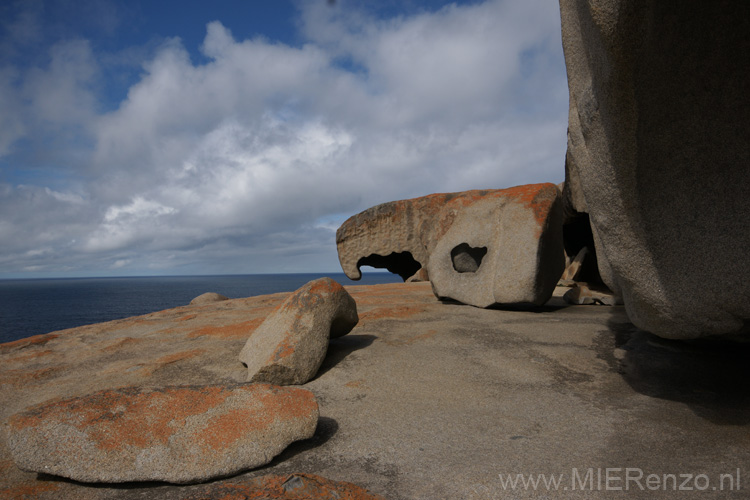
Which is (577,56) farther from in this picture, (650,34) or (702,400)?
(702,400)

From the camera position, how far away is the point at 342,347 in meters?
4.49

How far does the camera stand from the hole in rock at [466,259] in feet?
22.6

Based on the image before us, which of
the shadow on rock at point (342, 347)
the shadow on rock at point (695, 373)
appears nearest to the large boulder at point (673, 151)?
the shadow on rock at point (695, 373)

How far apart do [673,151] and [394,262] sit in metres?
13.1

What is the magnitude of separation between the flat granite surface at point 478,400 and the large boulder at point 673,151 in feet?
2.45

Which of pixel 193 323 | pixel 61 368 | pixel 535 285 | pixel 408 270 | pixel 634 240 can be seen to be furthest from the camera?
pixel 408 270

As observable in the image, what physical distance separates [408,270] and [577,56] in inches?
548

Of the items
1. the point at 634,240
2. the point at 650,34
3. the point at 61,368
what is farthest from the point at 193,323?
the point at 650,34

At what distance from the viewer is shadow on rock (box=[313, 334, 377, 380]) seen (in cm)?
404

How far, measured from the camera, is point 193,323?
6.37 m

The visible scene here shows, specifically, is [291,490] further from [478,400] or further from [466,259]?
[466,259]

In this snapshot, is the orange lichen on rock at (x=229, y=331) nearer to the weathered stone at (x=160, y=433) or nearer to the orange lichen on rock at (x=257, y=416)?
the weathered stone at (x=160, y=433)

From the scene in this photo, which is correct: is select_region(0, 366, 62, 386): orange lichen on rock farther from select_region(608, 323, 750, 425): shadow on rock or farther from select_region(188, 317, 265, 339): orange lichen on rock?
select_region(608, 323, 750, 425): shadow on rock

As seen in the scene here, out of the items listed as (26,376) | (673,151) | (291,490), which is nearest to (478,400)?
(291,490)
